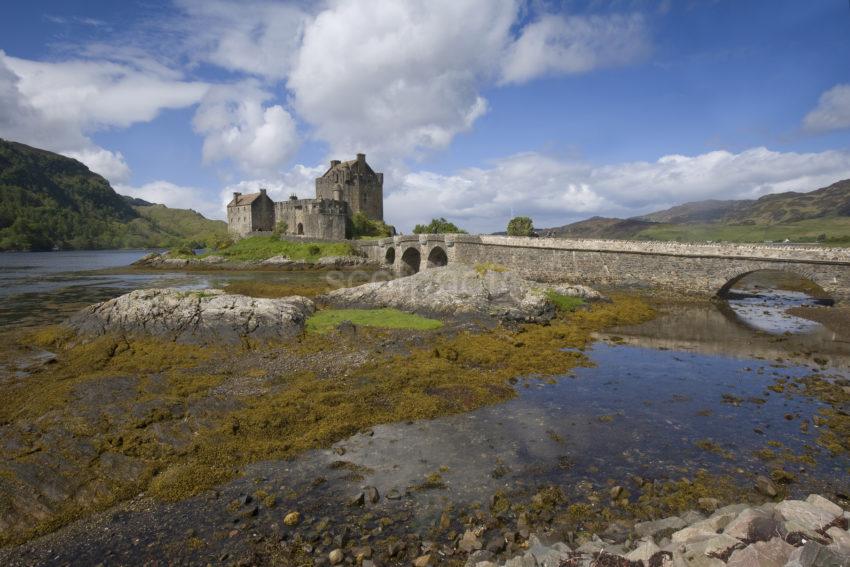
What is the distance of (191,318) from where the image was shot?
20625mm

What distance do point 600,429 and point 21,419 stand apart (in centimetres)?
1485

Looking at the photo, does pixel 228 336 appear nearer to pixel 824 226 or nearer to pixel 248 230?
pixel 248 230

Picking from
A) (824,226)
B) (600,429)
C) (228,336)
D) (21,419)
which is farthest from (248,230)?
(824,226)

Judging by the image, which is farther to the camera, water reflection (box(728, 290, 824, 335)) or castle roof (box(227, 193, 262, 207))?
castle roof (box(227, 193, 262, 207))

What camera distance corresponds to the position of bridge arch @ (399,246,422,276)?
60.2 m

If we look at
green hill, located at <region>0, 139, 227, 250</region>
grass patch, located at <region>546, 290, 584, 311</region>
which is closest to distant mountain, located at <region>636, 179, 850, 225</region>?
grass patch, located at <region>546, 290, 584, 311</region>

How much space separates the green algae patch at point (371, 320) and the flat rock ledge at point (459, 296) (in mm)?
1799

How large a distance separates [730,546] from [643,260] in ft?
118

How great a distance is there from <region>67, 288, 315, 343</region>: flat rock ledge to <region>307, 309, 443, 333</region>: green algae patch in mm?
1048

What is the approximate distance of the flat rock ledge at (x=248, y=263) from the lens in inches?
2643

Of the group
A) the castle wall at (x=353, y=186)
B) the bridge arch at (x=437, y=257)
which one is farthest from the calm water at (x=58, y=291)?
the castle wall at (x=353, y=186)

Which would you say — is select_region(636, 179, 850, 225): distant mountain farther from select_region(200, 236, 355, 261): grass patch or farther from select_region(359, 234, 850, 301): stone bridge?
select_region(200, 236, 355, 261): grass patch

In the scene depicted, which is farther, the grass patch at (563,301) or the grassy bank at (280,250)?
the grassy bank at (280,250)

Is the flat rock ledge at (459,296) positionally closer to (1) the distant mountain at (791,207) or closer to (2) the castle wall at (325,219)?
(2) the castle wall at (325,219)
